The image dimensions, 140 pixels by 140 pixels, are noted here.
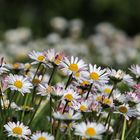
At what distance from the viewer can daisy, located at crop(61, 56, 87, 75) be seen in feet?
6.61

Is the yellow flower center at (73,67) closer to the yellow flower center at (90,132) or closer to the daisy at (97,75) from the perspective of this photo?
the daisy at (97,75)

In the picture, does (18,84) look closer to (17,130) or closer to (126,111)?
(17,130)

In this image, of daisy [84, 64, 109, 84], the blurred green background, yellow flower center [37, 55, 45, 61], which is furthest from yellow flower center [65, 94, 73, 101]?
the blurred green background

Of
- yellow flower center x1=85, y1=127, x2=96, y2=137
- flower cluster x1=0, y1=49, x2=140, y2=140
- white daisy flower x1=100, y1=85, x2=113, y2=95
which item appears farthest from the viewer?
white daisy flower x1=100, y1=85, x2=113, y2=95

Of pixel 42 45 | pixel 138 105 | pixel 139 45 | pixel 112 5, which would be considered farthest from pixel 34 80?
pixel 112 5

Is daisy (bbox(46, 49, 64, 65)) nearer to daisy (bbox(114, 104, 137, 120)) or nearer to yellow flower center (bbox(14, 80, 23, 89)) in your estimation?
yellow flower center (bbox(14, 80, 23, 89))

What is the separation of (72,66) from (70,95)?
13cm

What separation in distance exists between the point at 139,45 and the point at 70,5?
167 centimetres


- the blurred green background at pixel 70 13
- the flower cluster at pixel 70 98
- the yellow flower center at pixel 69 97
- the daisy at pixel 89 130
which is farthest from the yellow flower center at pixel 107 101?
the blurred green background at pixel 70 13

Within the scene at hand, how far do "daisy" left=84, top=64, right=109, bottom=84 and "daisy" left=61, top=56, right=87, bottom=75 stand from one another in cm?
3

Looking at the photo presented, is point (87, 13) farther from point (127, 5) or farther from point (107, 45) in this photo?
point (107, 45)

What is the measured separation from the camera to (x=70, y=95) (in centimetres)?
195

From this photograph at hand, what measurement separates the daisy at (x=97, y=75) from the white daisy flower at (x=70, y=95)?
76 millimetres

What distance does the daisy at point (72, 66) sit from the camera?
202cm
